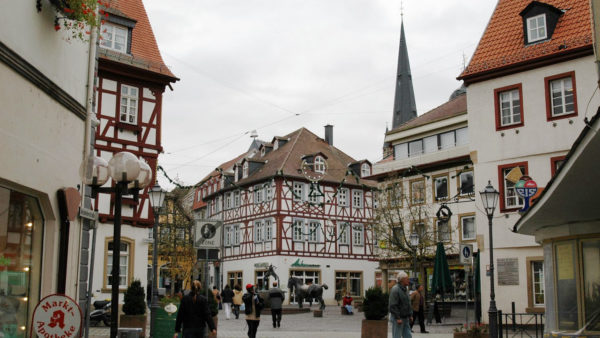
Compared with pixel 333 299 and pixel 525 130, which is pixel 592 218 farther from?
pixel 333 299

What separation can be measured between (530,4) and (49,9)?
21.0 m

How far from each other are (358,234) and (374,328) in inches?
1611

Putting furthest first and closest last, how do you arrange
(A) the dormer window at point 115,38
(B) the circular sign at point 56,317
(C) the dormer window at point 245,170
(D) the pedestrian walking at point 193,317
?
(C) the dormer window at point 245,170
(A) the dormer window at point 115,38
(D) the pedestrian walking at point 193,317
(B) the circular sign at point 56,317

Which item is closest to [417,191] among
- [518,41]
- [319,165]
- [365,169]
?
[319,165]

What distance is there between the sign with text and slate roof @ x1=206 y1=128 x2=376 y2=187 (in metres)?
41.4

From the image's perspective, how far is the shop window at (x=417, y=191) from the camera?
145 ft

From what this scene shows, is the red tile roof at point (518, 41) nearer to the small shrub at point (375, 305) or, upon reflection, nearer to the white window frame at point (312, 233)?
the small shrub at point (375, 305)

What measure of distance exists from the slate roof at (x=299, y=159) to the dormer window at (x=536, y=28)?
29.9 metres

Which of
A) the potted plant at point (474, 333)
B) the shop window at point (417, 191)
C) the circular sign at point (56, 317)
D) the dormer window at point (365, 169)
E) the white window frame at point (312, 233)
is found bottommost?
the potted plant at point (474, 333)

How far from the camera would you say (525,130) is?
2697cm

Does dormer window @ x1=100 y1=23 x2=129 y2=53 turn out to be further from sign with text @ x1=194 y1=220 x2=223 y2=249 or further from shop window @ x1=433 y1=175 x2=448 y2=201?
shop window @ x1=433 y1=175 x2=448 y2=201

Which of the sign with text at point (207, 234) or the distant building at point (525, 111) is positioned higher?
the distant building at point (525, 111)

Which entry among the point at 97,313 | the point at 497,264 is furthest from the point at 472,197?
the point at 97,313

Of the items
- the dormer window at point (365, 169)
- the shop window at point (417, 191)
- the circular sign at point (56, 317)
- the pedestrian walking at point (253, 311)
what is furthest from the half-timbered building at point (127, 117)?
the dormer window at point (365, 169)
